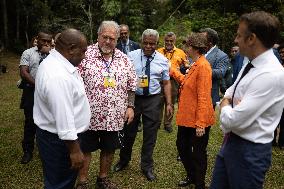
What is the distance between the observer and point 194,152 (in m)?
4.34

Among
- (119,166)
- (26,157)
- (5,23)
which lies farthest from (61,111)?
(5,23)

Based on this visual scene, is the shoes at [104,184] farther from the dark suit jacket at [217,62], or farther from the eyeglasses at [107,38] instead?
the dark suit jacket at [217,62]

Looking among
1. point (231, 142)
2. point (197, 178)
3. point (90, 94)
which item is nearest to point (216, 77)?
point (197, 178)

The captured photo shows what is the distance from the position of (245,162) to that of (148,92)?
2547mm

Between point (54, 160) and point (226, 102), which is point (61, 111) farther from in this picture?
point (226, 102)

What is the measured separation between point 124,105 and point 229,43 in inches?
523

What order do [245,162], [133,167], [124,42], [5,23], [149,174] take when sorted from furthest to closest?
1. [5,23]
2. [124,42]
3. [133,167]
4. [149,174]
5. [245,162]

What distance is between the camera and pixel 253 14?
2455 mm

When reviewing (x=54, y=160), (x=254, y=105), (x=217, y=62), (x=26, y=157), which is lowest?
(x=26, y=157)

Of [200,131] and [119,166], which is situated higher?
[200,131]

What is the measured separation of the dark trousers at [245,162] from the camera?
8.30ft

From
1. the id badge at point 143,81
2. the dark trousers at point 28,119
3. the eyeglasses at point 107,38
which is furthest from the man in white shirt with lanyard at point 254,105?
the dark trousers at point 28,119

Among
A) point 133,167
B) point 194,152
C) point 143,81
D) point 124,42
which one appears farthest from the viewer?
point 124,42

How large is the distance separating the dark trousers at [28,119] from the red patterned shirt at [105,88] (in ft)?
5.22
